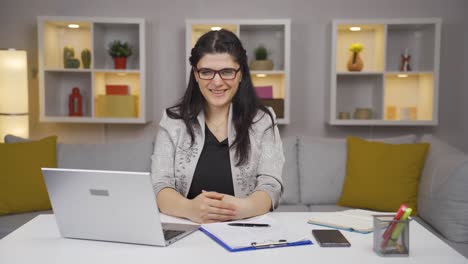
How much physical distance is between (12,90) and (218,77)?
2326 mm

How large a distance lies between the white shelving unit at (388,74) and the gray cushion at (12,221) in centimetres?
212

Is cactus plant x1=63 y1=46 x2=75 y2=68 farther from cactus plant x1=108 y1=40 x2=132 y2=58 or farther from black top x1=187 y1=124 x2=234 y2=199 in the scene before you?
black top x1=187 y1=124 x2=234 y2=199

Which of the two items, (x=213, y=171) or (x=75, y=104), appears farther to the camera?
(x=75, y=104)

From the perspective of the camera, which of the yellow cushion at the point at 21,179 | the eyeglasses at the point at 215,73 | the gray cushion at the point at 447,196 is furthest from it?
the yellow cushion at the point at 21,179

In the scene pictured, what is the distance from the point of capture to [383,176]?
3.01 m

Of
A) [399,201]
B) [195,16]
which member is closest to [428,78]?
[399,201]

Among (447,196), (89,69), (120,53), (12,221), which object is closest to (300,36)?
(120,53)

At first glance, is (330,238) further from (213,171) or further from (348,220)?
(213,171)

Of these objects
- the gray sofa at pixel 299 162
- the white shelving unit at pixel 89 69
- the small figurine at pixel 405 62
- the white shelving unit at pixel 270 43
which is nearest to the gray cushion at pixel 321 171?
the gray sofa at pixel 299 162

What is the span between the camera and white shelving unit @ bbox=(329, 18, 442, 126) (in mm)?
3703

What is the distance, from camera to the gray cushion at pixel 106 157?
3.22 meters

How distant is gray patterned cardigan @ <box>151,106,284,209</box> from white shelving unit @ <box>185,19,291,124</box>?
70.5 inches

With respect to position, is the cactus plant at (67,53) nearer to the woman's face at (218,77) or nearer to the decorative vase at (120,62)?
the decorative vase at (120,62)

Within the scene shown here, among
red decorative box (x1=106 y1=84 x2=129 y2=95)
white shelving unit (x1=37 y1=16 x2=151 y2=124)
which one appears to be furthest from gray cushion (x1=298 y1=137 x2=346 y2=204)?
red decorative box (x1=106 y1=84 x2=129 y2=95)
